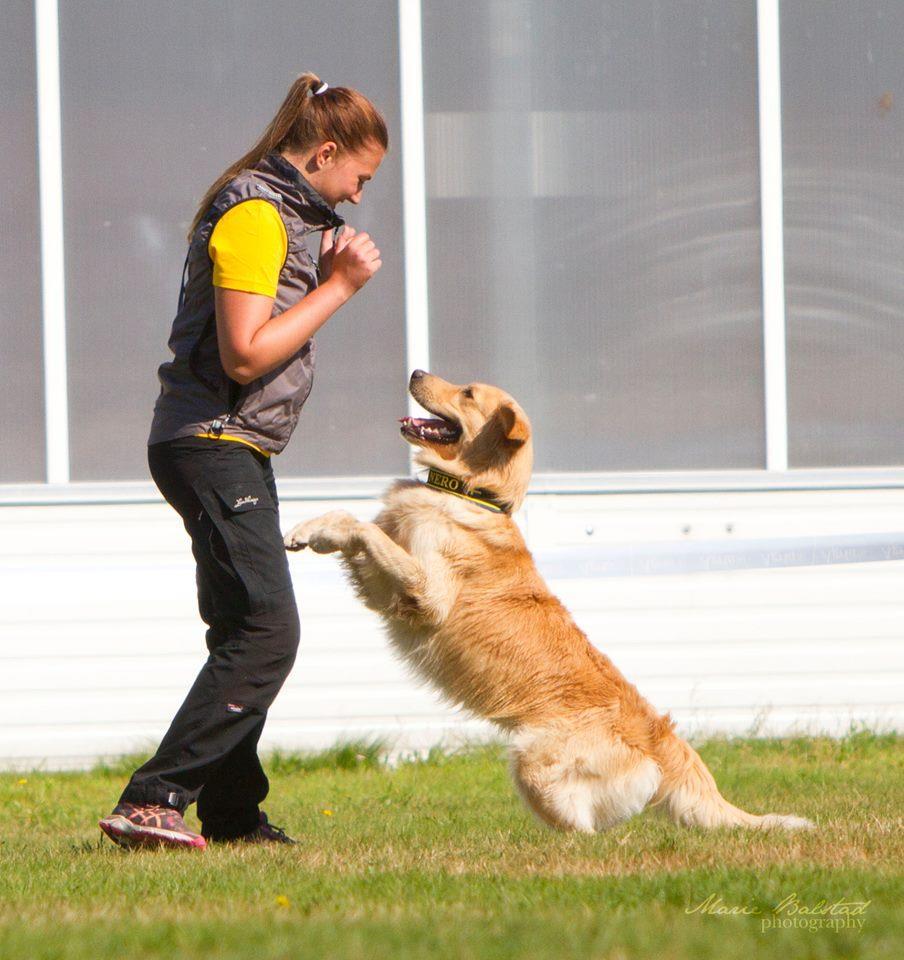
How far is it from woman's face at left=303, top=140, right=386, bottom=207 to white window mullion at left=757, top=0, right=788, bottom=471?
13.5 ft

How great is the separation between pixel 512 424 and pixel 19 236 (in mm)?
3889

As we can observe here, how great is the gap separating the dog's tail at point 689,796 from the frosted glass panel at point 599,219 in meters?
3.16

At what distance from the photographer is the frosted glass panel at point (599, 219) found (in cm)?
765

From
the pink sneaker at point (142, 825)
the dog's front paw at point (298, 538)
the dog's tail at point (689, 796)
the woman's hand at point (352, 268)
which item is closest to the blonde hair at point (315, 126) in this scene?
the woman's hand at point (352, 268)

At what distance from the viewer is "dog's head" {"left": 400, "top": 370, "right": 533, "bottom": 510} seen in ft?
16.3

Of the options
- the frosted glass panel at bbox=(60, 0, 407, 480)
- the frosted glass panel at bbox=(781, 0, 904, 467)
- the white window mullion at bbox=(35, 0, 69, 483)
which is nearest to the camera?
the white window mullion at bbox=(35, 0, 69, 483)

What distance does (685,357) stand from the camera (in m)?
7.75

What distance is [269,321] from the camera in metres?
3.89

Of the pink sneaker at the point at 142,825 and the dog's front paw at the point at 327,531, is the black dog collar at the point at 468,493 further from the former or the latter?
the pink sneaker at the point at 142,825

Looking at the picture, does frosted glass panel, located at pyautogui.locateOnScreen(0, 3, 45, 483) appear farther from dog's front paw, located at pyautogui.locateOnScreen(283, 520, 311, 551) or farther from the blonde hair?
the blonde hair

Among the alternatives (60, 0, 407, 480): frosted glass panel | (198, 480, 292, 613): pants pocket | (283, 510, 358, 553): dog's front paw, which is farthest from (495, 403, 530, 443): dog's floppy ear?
(60, 0, 407, 480): frosted glass panel

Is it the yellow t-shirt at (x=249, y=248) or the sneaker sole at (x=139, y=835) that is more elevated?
the yellow t-shirt at (x=249, y=248)

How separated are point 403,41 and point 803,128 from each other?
238 cm

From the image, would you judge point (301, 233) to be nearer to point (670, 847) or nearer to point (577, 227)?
point (670, 847)
